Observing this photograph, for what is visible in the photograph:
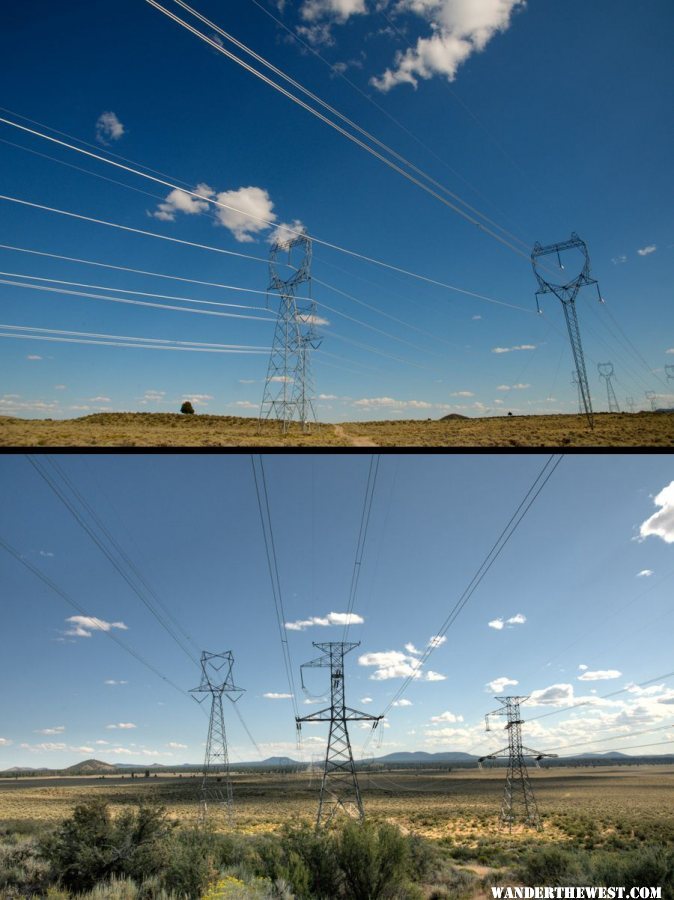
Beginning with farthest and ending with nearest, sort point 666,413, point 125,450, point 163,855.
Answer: point 666,413
point 163,855
point 125,450

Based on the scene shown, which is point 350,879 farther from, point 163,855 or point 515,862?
point 515,862

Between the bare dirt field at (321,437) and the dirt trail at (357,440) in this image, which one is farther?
the dirt trail at (357,440)

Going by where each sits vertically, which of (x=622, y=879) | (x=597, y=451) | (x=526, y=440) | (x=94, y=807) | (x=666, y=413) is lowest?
(x=622, y=879)

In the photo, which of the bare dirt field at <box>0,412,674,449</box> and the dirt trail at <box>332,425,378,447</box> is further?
the dirt trail at <box>332,425,378,447</box>

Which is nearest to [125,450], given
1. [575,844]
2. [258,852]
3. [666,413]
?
[258,852]

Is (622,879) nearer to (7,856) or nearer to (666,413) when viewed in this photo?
(7,856)

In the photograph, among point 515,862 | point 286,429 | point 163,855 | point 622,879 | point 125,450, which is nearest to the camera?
point 125,450

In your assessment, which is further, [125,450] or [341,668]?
[341,668]

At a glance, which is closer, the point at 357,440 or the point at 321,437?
the point at 321,437

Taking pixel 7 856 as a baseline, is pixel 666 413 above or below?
above
